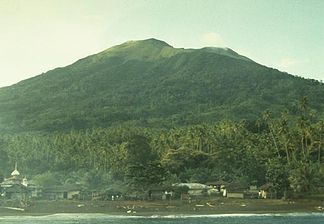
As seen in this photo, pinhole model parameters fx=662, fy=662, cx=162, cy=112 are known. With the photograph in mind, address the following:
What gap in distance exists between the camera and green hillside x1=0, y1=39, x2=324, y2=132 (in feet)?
448

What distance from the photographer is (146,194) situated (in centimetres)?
7269

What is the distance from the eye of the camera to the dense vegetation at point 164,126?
3226 inches

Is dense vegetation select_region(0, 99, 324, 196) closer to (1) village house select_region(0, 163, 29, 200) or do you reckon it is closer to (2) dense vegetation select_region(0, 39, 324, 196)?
(2) dense vegetation select_region(0, 39, 324, 196)

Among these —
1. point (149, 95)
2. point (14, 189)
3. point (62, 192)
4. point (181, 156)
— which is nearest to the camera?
point (62, 192)

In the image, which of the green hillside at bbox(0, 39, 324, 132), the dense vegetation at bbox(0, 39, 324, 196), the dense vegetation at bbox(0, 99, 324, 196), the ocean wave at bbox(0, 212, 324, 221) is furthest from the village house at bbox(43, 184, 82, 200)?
the green hillside at bbox(0, 39, 324, 132)

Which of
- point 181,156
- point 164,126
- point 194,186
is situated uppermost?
point 164,126

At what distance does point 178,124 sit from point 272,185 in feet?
192

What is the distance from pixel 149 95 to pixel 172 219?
111 meters

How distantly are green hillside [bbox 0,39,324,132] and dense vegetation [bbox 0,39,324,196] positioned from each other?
0.94 ft

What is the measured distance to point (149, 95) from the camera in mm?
161875

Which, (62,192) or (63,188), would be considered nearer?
(62,192)

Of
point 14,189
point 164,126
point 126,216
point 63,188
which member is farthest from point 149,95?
point 126,216

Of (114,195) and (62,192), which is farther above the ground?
(62,192)

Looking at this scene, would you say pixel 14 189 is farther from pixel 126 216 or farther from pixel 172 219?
pixel 172 219
